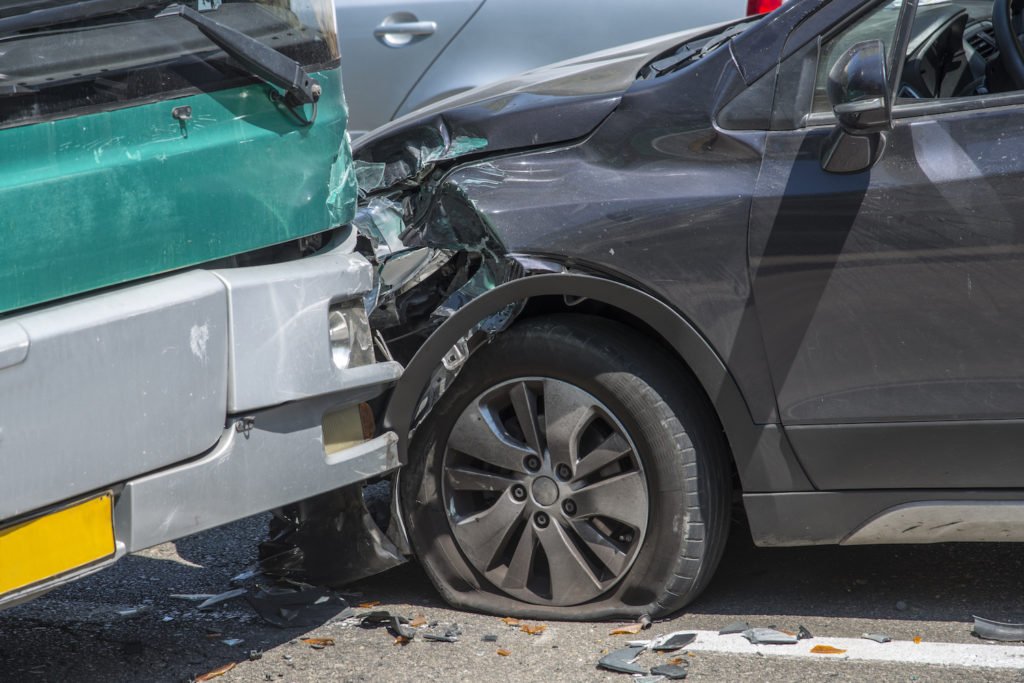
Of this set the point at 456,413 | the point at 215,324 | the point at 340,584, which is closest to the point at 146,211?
the point at 215,324

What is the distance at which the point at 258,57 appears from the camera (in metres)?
3.22

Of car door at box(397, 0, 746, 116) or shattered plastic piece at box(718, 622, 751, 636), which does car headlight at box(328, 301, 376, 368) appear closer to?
shattered plastic piece at box(718, 622, 751, 636)

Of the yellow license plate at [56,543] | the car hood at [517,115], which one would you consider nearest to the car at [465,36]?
the car hood at [517,115]

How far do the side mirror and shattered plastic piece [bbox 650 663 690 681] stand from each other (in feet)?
4.43

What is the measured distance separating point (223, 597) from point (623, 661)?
1.40m

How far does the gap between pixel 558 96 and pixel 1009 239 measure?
50.9 inches

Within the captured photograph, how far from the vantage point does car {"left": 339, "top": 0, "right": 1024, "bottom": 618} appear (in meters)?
3.27

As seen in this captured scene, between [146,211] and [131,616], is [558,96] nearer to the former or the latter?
[146,211]

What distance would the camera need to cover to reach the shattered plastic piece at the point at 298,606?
155 inches

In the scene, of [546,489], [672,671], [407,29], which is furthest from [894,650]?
[407,29]

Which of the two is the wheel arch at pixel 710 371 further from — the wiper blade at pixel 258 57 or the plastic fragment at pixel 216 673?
the plastic fragment at pixel 216 673

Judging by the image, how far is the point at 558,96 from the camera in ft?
12.3

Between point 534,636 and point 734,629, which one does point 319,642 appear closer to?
point 534,636

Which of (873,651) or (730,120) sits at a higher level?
(730,120)
